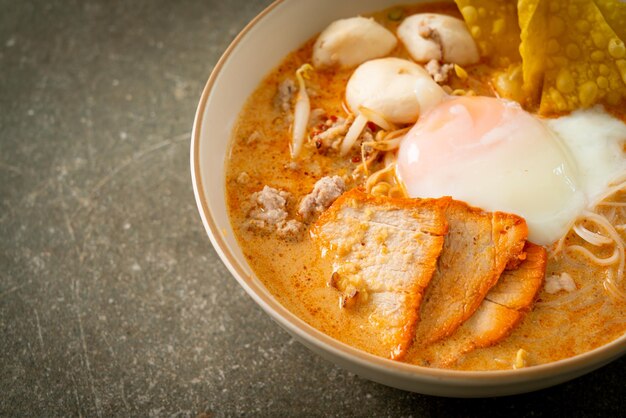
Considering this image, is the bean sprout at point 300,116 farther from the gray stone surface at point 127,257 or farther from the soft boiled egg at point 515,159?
the gray stone surface at point 127,257

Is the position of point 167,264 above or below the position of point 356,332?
below

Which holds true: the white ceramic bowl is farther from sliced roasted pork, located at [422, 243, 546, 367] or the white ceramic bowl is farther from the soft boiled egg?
the soft boiled egg

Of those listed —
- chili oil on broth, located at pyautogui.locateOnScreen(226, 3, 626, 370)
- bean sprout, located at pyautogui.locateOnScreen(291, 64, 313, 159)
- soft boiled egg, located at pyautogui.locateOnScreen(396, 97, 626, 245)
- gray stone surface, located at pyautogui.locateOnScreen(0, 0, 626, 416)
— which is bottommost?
gray stone surface, located at pyautogui.locateOnScreen(0, 0, 626, 416)

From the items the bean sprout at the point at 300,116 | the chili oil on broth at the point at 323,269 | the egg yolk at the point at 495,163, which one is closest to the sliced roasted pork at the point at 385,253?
the chili oil on broth at the point at 323,269

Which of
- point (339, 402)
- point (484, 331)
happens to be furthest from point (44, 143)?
point (484, 331)

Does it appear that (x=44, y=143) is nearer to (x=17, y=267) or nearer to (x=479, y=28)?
(x=17, y=267)

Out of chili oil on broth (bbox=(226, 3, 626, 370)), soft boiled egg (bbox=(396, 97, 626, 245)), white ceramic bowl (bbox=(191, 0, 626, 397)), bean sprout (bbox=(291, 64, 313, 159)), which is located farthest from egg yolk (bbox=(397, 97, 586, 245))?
white ceramic bowl (bbox=(191, 0, 626, 397))

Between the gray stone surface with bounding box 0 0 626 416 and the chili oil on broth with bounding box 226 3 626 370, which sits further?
the gray stone surface with bounding box 0 0 626 416
